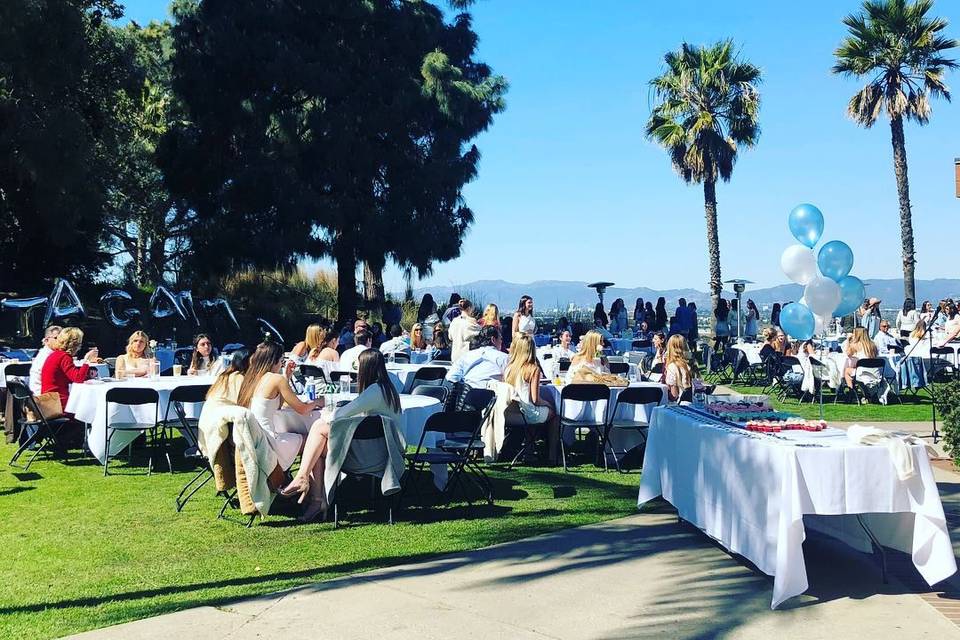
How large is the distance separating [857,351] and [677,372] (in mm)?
6635

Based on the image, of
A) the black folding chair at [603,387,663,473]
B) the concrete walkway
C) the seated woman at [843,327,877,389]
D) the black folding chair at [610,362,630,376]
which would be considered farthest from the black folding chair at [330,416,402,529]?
the seated woman at [843,327,877,389]

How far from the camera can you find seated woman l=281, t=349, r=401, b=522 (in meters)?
6.94

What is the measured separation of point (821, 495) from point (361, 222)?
67.3 feet

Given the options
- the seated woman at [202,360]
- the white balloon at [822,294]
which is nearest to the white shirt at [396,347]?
the seated woman at [202,360]

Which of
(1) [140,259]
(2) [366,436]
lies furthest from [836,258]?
(1) [140,259]

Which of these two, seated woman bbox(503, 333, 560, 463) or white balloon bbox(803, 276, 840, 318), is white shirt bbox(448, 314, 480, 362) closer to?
seated woman bbox(503, 333, 560, 463)

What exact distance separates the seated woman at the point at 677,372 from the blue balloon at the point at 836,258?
3428 mm

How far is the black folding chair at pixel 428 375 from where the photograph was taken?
11.6 metres

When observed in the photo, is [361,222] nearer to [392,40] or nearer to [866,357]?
[392,40]

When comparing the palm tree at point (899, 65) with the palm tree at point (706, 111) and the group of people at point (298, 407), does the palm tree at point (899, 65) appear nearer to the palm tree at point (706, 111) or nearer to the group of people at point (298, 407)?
the palm tree at point (706, 111)

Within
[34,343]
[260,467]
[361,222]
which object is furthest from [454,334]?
[34,343]

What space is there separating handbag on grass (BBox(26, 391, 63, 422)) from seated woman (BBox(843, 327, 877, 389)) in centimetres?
1174

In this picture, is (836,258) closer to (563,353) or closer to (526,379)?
(563,353)

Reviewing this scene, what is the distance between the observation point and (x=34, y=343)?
22.3 m
